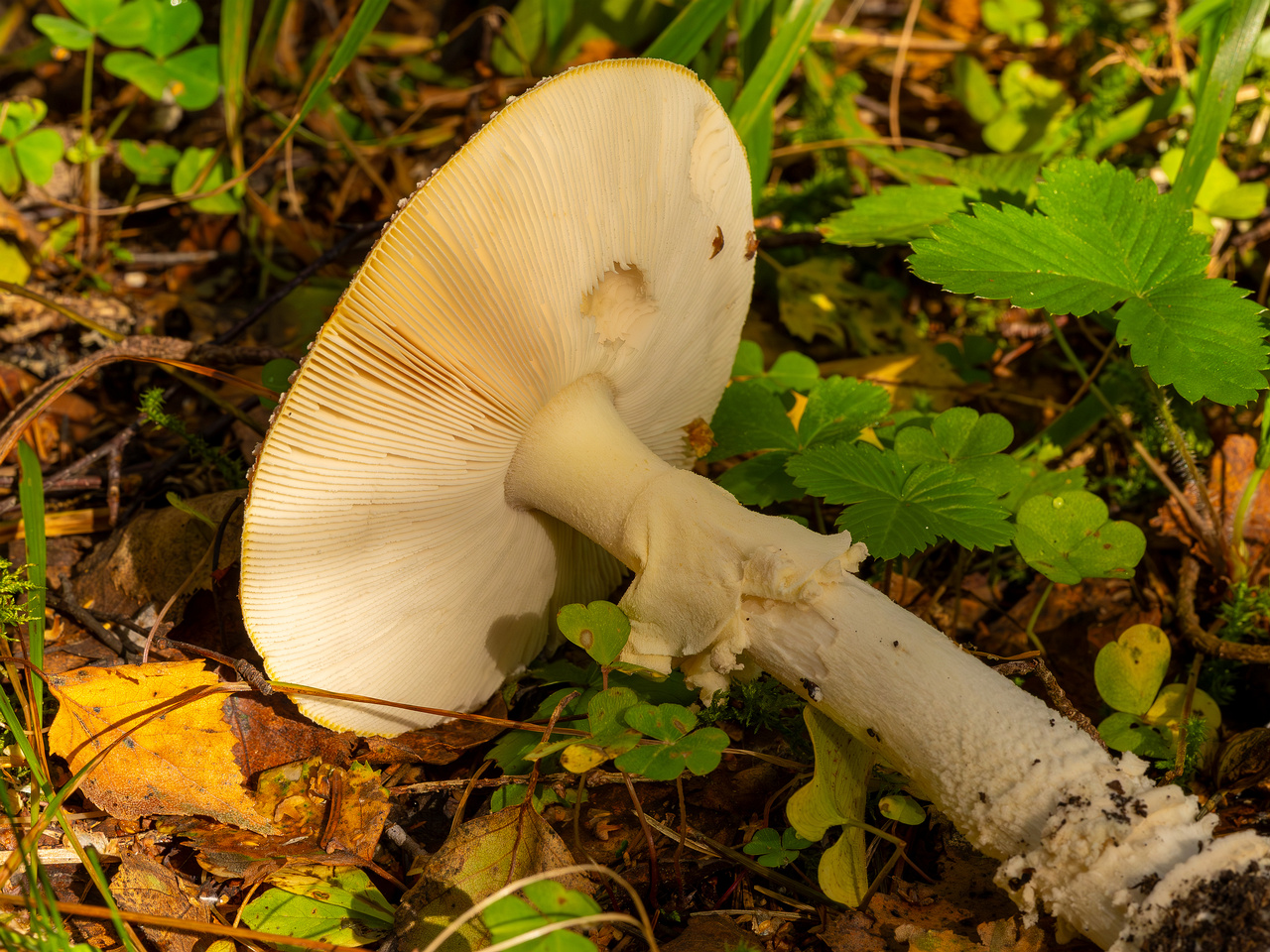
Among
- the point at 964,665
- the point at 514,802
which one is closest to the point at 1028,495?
the point at 964,665

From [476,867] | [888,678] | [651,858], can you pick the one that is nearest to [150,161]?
[476,867]

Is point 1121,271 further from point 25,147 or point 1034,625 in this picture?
point 25,147

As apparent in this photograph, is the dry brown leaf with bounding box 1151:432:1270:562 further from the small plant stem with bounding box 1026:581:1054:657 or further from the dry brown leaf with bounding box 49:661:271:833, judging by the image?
the dry brown leaf with bounding box 49:661:271:833

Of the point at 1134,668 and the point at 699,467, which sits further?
the point at 699,467

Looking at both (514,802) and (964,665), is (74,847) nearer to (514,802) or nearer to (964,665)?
(514,802)

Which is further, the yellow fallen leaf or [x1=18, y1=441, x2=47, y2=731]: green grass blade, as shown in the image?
the yellow fallen leaf

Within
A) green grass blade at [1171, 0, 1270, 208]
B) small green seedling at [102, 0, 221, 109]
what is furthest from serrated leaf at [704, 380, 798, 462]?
small green seedling at [102, 0, 221, 109]
